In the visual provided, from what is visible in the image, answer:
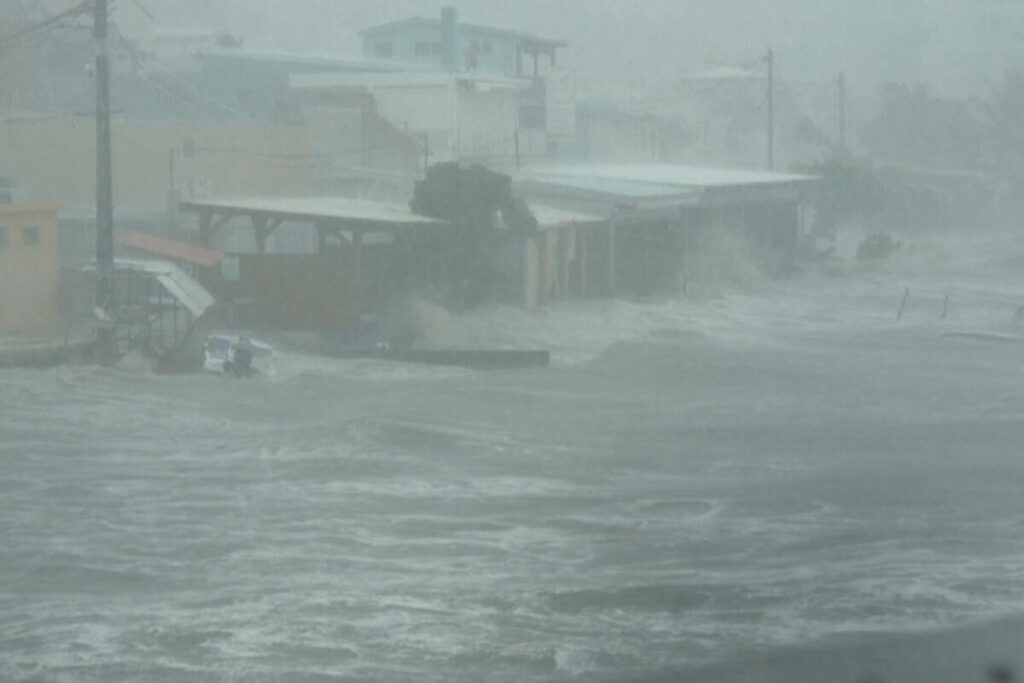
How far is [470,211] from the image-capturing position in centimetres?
2184

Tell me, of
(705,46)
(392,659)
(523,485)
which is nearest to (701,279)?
(523,485)

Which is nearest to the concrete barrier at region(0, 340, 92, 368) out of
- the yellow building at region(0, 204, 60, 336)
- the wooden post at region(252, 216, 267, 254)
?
the yellow building at region(0, 204, 60, 336)

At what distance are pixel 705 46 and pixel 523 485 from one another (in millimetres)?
80761

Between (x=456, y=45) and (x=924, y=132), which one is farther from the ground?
(x=456, y=45)

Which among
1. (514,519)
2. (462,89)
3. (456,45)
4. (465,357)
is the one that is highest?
(456,45)

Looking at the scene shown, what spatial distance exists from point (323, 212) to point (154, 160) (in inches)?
238

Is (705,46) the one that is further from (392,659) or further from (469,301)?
(392,659)

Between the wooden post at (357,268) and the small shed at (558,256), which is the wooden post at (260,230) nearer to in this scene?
the wooden post at (357,268)

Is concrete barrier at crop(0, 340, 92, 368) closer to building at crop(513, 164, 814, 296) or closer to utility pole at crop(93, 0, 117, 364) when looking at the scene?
utility pole at crop(93, 0, 117, 364)

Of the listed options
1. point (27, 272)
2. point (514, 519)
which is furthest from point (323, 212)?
point (514, 519)

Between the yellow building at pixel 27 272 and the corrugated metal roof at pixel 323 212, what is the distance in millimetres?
2051

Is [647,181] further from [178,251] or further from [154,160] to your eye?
[178,251]

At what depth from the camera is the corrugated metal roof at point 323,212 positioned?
2002 cm

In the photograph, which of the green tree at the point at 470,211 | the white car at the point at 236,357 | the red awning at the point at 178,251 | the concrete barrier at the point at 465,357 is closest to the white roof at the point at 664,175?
the green tree at the point at 470,211
